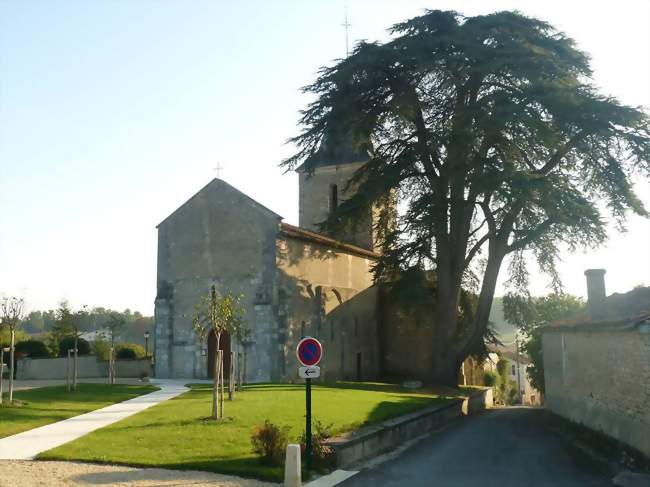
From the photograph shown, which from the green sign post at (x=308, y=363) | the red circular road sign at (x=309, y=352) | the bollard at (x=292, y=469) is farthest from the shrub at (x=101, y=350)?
the bollard at (x=292, y=469)

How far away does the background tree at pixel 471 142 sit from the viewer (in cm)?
2423

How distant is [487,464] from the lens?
13.0m

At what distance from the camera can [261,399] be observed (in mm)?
19438

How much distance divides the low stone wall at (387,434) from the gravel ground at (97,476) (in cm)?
304

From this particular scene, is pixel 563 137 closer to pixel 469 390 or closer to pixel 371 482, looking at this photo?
pixel 469 390

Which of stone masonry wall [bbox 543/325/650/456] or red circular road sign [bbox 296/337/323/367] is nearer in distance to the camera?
red circular road sign [bbox 296/337/323/367]

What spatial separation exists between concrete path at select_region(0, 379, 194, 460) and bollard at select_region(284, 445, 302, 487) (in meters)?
5.07

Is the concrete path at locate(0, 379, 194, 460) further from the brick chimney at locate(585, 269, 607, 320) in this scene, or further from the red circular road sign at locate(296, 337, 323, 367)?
the brick chimney at locate(585, 269, 607, 320)

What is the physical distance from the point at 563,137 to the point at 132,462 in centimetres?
2158

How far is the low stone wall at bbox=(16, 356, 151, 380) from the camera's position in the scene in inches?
1328

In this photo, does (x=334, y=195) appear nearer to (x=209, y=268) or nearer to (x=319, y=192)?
(x=319, y=192)

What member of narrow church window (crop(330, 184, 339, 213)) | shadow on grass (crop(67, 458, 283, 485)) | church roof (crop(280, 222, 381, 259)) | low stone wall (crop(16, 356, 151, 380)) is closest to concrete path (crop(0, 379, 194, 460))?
shadow on grass (crop(67, 458, 283, 485))

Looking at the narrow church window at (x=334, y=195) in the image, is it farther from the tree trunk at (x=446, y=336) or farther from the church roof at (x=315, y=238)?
the tree trunk at (x=446, y=336)

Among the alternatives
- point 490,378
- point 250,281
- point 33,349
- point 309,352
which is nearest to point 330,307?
point 250,281
